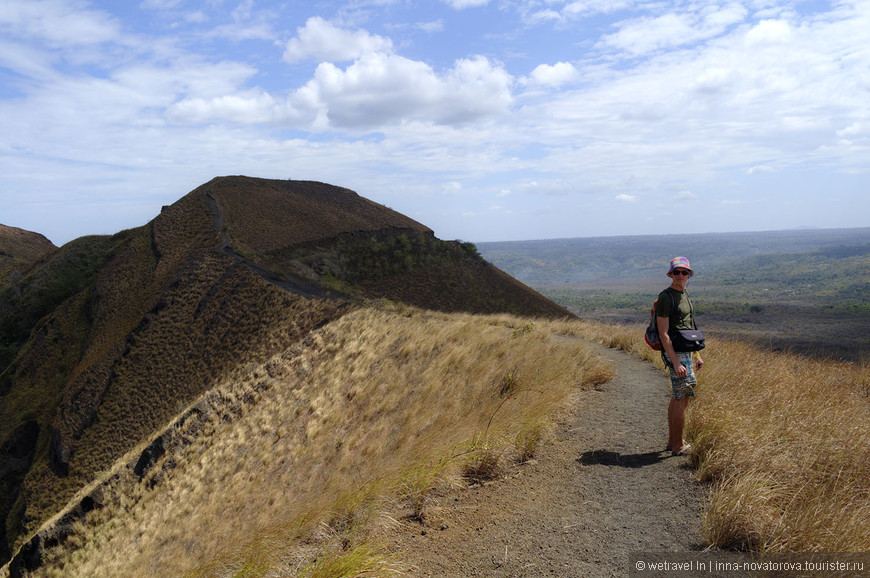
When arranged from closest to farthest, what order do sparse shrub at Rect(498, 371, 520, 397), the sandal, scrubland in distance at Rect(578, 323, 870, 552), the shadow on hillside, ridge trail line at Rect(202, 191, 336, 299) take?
scrubland in distance at Rect(578, 323, 870, 552) → the shadow on hillside → the sandal → sparse shrub at Rect(498, 371, 520, 397) → ridge trail line at Rect(202, 191, 336, 299)

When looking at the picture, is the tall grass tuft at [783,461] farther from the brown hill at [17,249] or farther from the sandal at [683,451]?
the brown hill at [17,249]

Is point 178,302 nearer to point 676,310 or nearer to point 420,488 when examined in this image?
point 420,488

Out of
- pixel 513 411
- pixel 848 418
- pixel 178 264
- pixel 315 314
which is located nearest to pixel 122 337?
pixel 178 264

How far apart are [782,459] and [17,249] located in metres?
73.2

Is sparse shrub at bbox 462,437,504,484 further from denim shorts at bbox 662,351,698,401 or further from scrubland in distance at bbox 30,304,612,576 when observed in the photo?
denim shorts at bbox 662,351,698,401

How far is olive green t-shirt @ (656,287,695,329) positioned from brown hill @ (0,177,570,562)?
51.0 feet

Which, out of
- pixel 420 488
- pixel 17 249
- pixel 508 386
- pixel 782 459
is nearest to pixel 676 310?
pixel 782 459

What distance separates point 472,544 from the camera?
3.81 m

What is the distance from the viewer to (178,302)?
2558 centimetres

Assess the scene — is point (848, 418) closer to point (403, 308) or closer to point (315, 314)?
point (403, 308)

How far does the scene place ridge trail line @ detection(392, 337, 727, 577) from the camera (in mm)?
3523

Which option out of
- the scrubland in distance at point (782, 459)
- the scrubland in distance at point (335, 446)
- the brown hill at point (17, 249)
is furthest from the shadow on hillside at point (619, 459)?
the brown hill at point (17, 249)

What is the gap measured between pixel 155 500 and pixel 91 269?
27.7 meters

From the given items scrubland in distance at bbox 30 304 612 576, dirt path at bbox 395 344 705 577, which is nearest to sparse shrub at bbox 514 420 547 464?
scrubland in distance at bbox 30 304 612 576
